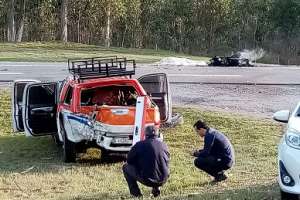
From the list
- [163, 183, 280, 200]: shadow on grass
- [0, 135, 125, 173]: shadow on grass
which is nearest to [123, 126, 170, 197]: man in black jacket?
[163, 183, 280, 200]: shadow on grass

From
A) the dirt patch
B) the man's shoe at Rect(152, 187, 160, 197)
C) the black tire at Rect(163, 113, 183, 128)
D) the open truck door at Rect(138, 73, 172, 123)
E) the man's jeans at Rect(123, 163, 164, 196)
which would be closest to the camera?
the man's jeans at Rect(123, 163, 164, 196)

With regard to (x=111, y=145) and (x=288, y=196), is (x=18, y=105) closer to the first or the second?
(x=111, y=145)

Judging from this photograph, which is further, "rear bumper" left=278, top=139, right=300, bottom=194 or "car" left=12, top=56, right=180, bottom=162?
"car" left=12, top=56, right=180, bottom=162

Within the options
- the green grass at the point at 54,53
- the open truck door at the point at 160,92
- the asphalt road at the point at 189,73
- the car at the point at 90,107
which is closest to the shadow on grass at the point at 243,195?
the car at the point at 90,107

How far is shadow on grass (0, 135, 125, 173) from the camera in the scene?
1359 centimetres

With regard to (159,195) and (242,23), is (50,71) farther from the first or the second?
(242,23)

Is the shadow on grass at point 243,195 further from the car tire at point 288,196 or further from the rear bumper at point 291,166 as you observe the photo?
the rear bumper at point 291,166

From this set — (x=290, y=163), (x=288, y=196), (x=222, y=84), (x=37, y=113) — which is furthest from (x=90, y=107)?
(x=222, y=84)

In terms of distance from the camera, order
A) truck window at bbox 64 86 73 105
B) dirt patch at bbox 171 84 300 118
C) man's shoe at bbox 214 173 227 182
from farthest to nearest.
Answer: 1. dirt patch at bbox 171 84 300 118
2. truck window at bbox 64 86 73 105
3. man's shoe at bbox 214 173 227 182

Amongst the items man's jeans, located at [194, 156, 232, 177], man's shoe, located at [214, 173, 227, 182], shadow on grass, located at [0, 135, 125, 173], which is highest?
man's jeans, located at [194, 156, 232, 177]

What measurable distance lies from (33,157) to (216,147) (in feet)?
18.2

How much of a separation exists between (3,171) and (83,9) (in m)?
39.9

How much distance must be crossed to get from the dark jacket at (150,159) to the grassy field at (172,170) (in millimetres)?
357

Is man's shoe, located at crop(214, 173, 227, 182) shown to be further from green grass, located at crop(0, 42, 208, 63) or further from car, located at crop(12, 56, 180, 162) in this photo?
green grass, located at crop(0, 42, 208, 63)
